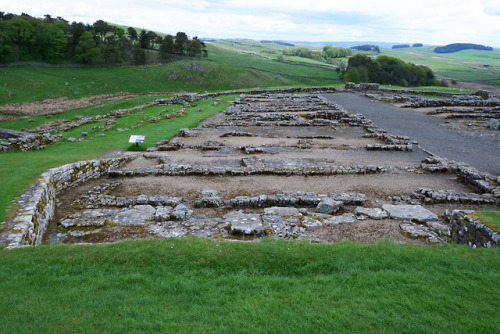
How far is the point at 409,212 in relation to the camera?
10.7m

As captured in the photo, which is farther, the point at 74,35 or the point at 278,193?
the point at 74,35

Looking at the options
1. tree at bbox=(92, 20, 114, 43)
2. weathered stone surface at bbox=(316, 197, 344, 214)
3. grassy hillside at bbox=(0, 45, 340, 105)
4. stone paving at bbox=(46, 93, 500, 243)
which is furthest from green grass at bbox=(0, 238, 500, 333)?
tree at bbox=(92, 20, 114, 43)

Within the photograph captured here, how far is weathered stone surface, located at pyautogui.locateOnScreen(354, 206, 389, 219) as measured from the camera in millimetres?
10453

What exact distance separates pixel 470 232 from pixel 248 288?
6799 mm

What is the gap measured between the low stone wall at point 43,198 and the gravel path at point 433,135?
20.4 metres

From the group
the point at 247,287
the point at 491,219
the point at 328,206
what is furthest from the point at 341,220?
the point at 247,287

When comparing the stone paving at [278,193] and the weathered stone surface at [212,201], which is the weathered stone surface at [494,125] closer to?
the stone paving at [278,193]

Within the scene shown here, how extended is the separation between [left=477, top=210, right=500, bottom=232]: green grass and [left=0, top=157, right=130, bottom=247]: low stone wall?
496 inches

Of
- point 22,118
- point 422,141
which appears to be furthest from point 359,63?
point 22,118

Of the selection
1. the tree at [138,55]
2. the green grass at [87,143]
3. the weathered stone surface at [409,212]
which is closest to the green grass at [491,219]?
the weathered stone surface at [409,212]

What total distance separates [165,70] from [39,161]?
4984 centimetres

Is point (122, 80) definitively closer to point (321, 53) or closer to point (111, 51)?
point (111, 51)

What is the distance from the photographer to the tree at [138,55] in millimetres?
65062

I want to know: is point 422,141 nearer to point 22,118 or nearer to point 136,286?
point 136,286
